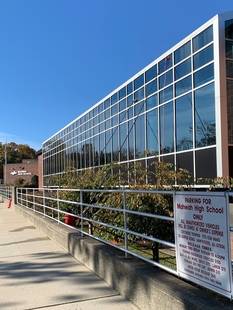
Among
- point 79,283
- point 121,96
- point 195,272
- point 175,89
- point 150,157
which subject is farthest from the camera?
point 121,96

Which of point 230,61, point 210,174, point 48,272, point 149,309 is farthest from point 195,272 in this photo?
point 230,61

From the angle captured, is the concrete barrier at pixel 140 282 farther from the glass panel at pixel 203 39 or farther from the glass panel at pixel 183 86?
the glass panel at pixel 203 39

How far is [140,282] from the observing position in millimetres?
3559

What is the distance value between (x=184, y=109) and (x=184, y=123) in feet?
1.83

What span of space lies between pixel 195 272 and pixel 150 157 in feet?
37.8

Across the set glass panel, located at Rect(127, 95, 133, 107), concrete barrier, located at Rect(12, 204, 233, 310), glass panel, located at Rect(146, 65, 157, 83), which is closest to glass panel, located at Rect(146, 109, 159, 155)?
glass panel, located at Rect(146, 65, 157, 83)

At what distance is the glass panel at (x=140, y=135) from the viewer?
1553cm

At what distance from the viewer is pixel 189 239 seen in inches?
117

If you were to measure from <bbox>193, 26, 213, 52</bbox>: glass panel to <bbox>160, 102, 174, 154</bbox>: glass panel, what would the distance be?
8.23 ft

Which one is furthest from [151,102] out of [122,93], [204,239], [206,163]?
[204,239]

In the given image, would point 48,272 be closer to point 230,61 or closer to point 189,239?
point 189,239

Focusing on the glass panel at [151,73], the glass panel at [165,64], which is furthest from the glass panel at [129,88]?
the glass panel at [165,64]

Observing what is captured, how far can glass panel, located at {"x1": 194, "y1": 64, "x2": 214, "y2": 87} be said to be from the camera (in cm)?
1123

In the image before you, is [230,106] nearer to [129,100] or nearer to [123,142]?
[129,100]
